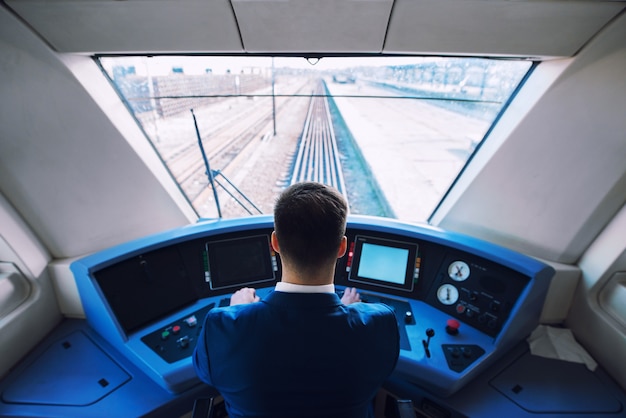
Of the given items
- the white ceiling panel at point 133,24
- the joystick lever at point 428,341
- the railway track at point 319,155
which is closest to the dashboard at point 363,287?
the joystick lever at point 428,341

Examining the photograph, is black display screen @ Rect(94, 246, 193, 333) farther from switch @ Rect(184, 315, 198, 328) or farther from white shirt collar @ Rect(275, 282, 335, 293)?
white shirt collar @ Rect(275, 282, 335, 293)

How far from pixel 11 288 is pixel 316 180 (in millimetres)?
1719

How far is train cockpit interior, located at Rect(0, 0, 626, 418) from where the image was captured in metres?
1.27

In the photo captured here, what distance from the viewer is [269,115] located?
2.13 m

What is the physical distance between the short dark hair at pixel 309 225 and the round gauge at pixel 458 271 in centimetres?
114

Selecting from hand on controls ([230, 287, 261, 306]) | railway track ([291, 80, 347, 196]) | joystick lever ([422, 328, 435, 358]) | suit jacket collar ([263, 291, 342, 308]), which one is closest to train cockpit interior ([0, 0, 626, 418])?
joystick lever ([422, 328, 435, 358])

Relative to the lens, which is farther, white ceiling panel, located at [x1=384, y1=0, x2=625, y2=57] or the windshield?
the windshield

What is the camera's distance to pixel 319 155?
2.50 metres

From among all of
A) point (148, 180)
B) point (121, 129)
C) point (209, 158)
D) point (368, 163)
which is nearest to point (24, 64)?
point (121, 129)

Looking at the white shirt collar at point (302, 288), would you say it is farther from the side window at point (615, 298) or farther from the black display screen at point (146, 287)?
the side window at point (615, 298)

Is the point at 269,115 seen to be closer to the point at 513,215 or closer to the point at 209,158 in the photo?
the point at 209,158

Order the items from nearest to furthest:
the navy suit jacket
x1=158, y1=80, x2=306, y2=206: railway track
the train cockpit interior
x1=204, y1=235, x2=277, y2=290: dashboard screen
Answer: the navy suit jacket, the train cockpit interior, x1=204, y1=235, x2=277, y2=290: dashboard screen, x1=158, y1=80, x2=306, y2=206: railway track

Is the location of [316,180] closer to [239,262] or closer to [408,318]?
[239,262]

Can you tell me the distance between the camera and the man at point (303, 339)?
0.74 m
